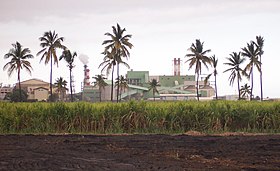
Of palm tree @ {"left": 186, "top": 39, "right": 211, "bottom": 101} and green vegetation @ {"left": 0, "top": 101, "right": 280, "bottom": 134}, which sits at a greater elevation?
palm tree @ {"left": 186, "top": 39, "right": 211, "bottom": 101}

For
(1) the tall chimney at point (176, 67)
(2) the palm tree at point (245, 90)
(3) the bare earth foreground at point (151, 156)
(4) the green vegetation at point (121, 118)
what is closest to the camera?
(3) the bare earth foreground at point (151, 156)

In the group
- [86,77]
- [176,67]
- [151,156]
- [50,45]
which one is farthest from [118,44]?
[176,67]

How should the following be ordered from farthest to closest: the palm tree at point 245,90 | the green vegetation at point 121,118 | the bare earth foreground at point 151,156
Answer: the palm tree at point 245,90 < the green vegetation at point 121,118 < the bare earth foreground at point 151,156

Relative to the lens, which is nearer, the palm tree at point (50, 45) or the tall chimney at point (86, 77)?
the palm tree at point (50, 45)

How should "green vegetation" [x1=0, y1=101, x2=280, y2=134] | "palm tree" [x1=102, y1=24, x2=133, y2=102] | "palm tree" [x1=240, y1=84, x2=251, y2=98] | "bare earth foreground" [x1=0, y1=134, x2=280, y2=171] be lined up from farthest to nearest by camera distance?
"palm tree" [x1=240, y1=84, x2=251, y2=98]
"palm tree" [x1=102, y1=24, x2=133, y2=102]
"green vegetation" [x1=0, y1=101, x2=280, y2=134]
"bare earth foreground" [x1=0, y1=134, x2=280, y2=171]

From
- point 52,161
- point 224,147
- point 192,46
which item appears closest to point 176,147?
point 224,147

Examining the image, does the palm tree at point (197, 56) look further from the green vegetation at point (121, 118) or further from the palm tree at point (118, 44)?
the green vegetation at point (121, 118)

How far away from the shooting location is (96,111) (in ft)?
67.8

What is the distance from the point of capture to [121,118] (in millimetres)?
20719

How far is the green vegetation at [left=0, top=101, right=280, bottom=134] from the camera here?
20.6 meters

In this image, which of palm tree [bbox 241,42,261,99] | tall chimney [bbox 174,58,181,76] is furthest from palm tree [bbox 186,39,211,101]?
tall chimney [bbox 174,58,181,76]

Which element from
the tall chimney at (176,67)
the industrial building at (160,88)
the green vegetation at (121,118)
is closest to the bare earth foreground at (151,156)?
the green vegetation at (121,118)

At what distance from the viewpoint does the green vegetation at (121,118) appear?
67.7ft

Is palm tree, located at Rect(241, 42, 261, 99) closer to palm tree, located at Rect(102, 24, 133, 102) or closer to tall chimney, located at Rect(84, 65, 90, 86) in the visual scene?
palm tree, located at Rect(102, 24, 133, 102)
